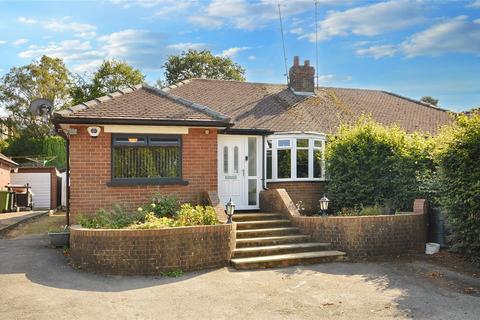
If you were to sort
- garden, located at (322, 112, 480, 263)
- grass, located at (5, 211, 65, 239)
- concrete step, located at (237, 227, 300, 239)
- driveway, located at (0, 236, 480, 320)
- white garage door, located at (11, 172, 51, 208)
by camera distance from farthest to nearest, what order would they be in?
1. white garage door, located at (11, 172, 51, 208)
2. grass, located at (5, 211, 65, 239)
3. concrete step, located at (237, 227, 300, 239)
4. garden, located at (322, 112, 480, 263)
5. driveway, located at (0, 236, 480, 320)

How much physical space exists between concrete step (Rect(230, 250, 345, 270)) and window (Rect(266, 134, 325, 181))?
16.1ft

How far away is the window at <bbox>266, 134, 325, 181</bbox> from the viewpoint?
14.6m

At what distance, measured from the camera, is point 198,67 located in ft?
134

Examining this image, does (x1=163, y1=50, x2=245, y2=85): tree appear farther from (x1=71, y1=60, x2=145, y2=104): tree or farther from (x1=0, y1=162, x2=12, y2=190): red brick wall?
(x1=0, y1=162, x2=12, y2=190): red brick wall

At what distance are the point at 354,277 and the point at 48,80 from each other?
3996 cm

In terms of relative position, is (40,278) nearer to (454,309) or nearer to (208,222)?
(208,222)

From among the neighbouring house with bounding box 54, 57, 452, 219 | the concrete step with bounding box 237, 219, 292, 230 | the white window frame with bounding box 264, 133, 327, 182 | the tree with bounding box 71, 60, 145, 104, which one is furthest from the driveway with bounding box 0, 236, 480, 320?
the tree with bounding box 71, 60, 145, 104

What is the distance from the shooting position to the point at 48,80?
41469 mm

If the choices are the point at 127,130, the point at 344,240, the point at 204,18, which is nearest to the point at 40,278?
the point at 127,130

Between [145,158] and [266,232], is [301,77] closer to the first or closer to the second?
[145,158]

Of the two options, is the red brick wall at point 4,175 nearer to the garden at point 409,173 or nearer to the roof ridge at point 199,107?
the roof ridge at point 199,107

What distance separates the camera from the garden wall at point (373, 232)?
33.7ft

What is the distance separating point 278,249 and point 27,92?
127 ft

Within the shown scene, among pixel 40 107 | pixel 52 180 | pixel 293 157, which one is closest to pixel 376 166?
pixel 293 157
